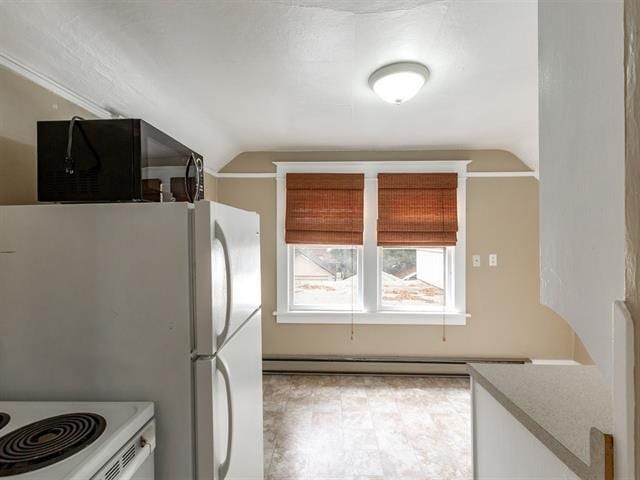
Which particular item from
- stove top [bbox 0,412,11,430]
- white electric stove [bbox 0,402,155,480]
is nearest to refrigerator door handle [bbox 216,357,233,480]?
white electric stove [bbox 0,402,155,480]

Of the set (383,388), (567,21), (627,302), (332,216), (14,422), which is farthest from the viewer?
(332,216)

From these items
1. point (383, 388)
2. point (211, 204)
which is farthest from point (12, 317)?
point (383, 388)

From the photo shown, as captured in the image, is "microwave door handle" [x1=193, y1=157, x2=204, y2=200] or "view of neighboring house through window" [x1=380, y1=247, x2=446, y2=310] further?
"view of neighboring house through window" [x1=380, y1=247, x2=446, y2=310]

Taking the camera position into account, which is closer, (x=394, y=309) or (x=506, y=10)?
(x=506, y=10)

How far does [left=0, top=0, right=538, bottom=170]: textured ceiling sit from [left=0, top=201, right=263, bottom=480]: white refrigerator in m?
0.75

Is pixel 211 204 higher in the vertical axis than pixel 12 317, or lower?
higher

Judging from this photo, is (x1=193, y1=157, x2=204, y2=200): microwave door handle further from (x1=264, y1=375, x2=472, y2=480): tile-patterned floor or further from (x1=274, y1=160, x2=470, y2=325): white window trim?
(x1=274, y1=160, x2=470, y2=325): white window trim

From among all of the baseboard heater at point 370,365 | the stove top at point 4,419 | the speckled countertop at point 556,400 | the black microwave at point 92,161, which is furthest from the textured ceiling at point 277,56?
the baseboard heater at point 370,365

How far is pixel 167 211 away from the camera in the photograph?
1.04 m

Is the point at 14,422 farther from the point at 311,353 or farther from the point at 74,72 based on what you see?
the point at 311,353

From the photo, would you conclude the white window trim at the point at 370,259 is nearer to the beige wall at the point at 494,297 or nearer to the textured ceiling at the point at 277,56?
the beige wall at the point at 494,297

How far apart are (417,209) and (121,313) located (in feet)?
8.90

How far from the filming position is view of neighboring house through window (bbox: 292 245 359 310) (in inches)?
131

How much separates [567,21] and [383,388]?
9.74 feet
